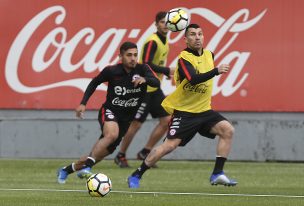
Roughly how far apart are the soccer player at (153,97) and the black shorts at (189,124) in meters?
3.43

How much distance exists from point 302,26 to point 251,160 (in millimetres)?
2643

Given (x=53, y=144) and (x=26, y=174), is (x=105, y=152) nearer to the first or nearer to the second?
(x=26, y=174)

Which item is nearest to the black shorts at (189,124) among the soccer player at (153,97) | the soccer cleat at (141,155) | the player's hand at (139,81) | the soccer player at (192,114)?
the soccer player at (192,114)

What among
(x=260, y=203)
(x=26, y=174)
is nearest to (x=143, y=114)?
(x=26, y=174)

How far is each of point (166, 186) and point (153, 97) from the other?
14.4 feet

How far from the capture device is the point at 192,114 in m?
13.7

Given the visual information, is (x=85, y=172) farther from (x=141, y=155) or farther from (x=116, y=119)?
(x=141, y=155)

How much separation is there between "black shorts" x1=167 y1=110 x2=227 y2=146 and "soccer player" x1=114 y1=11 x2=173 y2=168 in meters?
3.43

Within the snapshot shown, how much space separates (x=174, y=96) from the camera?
45.4ft

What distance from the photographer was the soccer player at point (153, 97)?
1761 centimetres

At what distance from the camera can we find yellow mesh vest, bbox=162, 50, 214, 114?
1366cm

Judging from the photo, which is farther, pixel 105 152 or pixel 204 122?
pixel 105 152

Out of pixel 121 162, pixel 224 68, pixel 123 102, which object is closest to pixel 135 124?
pixel 121 162

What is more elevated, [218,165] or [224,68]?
[224,68]
